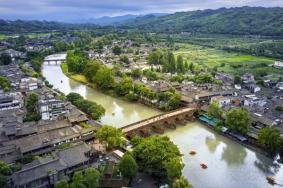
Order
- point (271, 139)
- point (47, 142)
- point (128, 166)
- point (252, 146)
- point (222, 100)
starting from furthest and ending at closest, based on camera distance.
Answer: point (222, 100) < point (252, 146) < point (271, 139) < point (47, 142) < point (128, 166)

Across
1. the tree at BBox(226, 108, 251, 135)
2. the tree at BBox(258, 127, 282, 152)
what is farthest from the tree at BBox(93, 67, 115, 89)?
the tree at BBox(258, 127, 282, 152)

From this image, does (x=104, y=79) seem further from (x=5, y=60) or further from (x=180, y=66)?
(x=5, y=60)

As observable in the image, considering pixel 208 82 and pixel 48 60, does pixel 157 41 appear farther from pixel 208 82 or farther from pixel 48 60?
pixel 208 82

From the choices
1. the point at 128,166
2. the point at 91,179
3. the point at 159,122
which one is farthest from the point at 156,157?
the point at 159,122

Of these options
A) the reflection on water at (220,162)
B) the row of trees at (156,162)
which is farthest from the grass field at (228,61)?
the row of trees at (156,162)

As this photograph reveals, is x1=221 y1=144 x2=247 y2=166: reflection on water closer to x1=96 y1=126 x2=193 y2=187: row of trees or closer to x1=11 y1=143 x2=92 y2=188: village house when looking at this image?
x1=96 y1=126 x2=193 y2=187: row of trees

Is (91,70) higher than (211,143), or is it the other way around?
(91,70)
